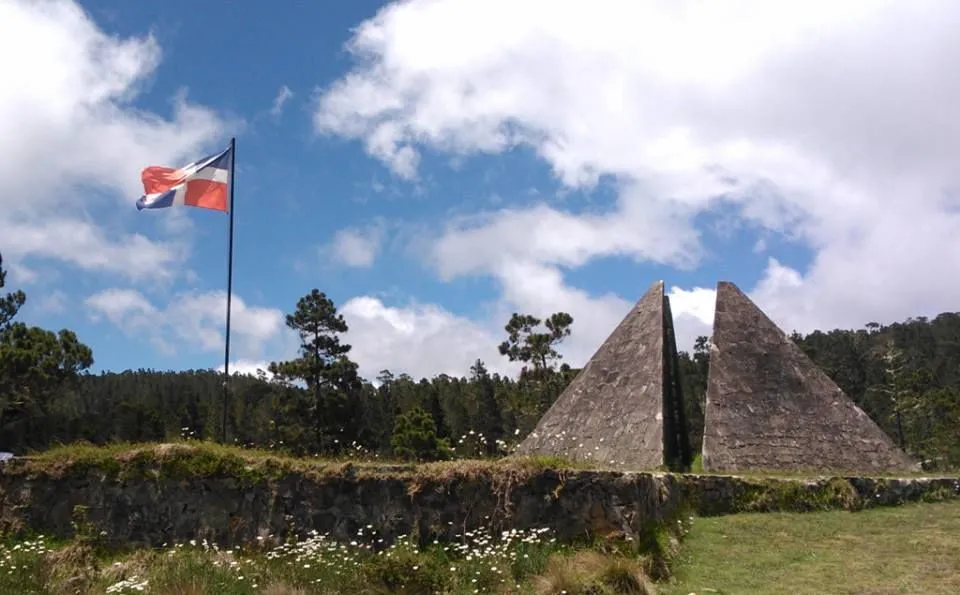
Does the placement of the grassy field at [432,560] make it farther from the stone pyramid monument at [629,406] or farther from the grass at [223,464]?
the stone pyramid monument at [629,406]

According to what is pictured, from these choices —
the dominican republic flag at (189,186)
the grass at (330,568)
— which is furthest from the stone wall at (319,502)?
the dominican republic flag at (189,186)

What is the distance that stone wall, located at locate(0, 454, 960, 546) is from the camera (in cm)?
786

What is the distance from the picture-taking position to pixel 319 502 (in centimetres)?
806

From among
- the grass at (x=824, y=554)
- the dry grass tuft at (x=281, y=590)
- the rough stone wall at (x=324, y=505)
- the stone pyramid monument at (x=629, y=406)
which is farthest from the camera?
the stone pyramid monument at (x=629, y=406)

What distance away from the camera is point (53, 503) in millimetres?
8422

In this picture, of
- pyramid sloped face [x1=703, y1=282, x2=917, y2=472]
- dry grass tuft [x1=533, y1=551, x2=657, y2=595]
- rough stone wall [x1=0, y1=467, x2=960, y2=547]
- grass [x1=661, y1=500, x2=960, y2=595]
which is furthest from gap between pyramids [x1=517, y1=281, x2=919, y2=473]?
dry grass tuft [x1=533, y1=551, x2=657, y2=595]

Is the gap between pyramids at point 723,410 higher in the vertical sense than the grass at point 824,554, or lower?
higher

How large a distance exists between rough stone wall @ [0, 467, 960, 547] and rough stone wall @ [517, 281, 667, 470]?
616cm

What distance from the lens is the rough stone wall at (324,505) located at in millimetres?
7852

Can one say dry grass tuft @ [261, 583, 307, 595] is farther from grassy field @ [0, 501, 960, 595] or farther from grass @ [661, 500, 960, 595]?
grass @ [661, 500, 960, 595]

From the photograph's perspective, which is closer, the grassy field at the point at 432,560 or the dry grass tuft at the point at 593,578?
the dry grass tuft at the point at 593,578

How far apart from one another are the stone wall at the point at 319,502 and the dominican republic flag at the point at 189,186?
213 inches

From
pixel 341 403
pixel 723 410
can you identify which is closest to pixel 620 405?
pixel 723 410

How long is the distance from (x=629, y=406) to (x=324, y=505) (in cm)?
915
